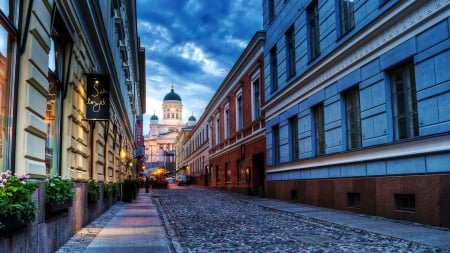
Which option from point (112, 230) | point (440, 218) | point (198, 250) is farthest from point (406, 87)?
point (112, 230)

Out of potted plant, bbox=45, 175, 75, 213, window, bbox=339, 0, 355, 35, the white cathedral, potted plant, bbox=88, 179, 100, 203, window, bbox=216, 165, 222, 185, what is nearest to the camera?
potted plant, bbox=45, 175, 75, 213

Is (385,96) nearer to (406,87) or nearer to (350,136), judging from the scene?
(406,87)

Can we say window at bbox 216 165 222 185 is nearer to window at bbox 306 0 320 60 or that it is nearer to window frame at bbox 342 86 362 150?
window at bbox 306 0 320 60

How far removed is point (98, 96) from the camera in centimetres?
1177

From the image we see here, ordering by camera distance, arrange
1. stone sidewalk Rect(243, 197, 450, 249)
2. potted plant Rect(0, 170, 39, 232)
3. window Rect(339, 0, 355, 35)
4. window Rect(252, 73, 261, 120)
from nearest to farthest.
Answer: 1. potted plant Rect(0, 170, 39, 232)
2. stone sidewalk Rect(243, 197, 450, 249)
3. window Rect(339, 0, 355, 35)
4. window Rect(252, 73, 261, 120)

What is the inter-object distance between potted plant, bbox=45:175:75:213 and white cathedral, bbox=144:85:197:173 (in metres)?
132

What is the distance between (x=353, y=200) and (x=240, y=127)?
59.9ft

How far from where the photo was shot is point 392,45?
1227 cm

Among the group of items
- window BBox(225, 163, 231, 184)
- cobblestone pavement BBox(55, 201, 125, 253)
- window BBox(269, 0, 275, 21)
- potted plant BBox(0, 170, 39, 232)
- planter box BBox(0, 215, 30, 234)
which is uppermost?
window BBox(269, 0, 275, 21)

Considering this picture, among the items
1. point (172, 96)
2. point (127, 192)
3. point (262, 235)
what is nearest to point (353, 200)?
point (262, 235)

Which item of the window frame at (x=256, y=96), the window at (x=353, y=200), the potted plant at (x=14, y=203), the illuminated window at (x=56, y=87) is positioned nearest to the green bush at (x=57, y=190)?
the illuminated window at (x=56, y=87)

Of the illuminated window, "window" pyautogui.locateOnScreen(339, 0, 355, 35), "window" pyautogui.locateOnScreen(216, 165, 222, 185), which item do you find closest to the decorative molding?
"window" pyautogui.locateOnScreen(339, 0, 355, 35)

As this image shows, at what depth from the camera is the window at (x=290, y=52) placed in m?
20.6

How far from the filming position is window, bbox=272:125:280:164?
2314 centimetres
